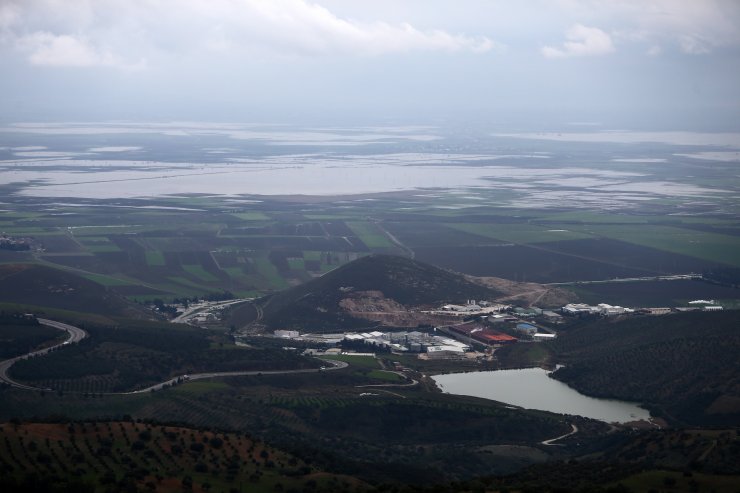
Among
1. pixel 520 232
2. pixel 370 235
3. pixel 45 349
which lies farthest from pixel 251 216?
pixel 45 349

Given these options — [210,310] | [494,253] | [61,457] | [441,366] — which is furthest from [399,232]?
[61,457]

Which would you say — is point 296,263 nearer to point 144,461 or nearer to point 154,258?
point 154,258

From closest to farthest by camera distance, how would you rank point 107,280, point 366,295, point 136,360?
1. point 136,360
2. point 366,295
3. point 107,280

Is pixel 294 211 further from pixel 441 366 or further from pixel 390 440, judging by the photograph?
pixel 390 440

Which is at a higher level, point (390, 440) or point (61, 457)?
point (61, 457)

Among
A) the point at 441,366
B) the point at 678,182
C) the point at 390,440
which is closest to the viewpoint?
the point at 390,440

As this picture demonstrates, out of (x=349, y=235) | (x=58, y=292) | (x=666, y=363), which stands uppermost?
(x=349, y=235)

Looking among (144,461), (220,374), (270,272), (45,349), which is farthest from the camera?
(270,272)

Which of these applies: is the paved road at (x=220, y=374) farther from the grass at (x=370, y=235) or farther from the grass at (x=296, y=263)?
the grass at (x=370, y=235)
